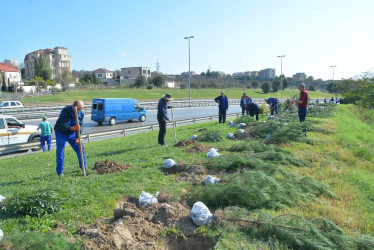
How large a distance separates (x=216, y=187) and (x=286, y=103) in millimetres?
19931

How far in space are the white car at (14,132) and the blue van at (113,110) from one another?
1118 centimetres

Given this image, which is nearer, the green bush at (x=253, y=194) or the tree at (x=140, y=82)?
the green bush at (x=253, y=194)

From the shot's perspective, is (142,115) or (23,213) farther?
(142,115)

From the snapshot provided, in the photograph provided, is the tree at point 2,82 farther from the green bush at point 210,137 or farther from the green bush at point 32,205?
the green bush at point 32,205

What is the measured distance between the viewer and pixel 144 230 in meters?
4.38

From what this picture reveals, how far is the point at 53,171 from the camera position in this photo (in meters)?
8.03

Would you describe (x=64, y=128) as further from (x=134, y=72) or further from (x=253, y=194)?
(x=134, y=72)

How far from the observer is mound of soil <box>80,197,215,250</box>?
4.03 metres

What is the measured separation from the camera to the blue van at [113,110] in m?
26.3

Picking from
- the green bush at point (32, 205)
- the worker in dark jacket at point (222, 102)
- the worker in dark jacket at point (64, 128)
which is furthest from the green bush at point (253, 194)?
the worker in dark jacket at point (222, 102)

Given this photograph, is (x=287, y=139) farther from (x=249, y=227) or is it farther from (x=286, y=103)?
(x=286, y=103)

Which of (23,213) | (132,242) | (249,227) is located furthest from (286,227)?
(23,213)

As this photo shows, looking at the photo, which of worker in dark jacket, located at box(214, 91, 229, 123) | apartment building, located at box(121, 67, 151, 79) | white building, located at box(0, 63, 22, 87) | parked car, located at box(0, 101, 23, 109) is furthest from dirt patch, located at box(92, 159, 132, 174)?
apartment building, located at box(121, 67, 151, 79)

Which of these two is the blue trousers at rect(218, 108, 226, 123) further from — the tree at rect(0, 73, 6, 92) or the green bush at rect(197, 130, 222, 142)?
the tree at rect(0, 73, 6, 92)
